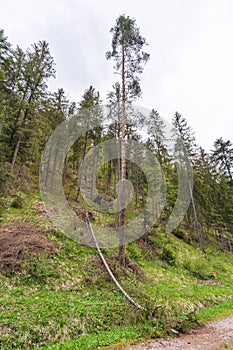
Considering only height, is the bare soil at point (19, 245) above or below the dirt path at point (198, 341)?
above

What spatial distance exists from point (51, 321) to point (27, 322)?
0.63 m

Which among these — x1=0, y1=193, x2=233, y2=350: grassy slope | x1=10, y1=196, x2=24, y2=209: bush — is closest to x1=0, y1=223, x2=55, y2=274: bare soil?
x1=0, y1=193, x2=233, y2=350: grassy slope

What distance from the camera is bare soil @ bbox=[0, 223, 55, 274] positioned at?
25.3 feet

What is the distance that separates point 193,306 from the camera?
28.6 feet

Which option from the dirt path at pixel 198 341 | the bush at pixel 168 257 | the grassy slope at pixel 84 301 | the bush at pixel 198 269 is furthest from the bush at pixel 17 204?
the bush at pixel 198 269

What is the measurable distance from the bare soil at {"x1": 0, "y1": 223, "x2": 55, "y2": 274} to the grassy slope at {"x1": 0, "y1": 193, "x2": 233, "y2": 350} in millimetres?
444

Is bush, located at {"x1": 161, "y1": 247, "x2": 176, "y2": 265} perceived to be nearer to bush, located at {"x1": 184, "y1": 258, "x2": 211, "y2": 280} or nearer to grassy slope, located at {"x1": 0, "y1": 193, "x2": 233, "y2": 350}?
bush, located at {"x1": 184, "y1": 258, "x2": 211, "y2": 280}

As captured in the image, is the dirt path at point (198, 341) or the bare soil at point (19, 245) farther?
the bare soil at point (19, 245)

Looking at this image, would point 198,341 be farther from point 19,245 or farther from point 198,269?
point 198,269

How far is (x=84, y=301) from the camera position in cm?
692

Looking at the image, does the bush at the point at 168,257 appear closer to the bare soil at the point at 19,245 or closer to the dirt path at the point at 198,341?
the dirt path at the point at 198,341

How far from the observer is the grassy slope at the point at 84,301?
5191 millimetres

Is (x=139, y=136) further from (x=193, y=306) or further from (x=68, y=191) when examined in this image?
(x=193, y=306)

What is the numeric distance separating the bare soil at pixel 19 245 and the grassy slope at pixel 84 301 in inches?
17.5
